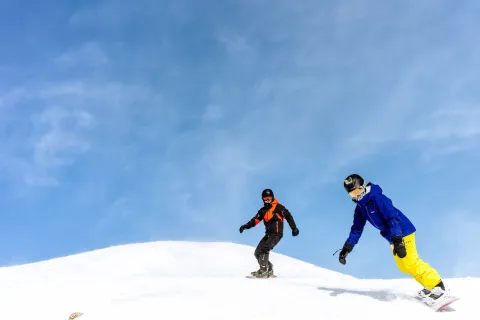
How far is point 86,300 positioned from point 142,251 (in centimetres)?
714

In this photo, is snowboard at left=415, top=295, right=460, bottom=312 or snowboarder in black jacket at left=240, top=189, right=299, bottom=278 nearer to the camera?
snowboard at left=415, top=295, right=460, bottom=312

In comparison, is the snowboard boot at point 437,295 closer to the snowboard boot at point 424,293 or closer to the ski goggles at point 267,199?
the snowboard boot at point 424,293

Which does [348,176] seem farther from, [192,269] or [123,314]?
[192,269]

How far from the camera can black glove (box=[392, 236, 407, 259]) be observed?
6461 millimetres

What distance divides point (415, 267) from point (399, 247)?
0.48 meters

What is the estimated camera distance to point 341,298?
6910mm

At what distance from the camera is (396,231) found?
6574 mm

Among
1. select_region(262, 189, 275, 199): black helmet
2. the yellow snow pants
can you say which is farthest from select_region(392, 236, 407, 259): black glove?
select_region(262, 189, 275, 199): black helmet

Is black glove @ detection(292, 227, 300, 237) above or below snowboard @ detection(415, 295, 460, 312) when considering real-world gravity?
above

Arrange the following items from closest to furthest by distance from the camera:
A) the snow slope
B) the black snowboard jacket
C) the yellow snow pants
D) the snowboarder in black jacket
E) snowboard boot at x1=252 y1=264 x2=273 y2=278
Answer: the snow slope, the yellow snow pants, snowboard boot at x1=252 y1=264 x2=273 y2=278, the snowboarder in black jacket, the black snowboard jacket

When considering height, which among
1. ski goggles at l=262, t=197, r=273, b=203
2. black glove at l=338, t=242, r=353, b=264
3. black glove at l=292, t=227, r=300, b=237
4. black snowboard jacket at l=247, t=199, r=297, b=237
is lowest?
black glove at l=338, t=242, r=353, b=264

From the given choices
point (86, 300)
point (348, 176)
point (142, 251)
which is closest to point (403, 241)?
point (348, 176)

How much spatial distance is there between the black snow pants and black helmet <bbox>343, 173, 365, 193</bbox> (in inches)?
154

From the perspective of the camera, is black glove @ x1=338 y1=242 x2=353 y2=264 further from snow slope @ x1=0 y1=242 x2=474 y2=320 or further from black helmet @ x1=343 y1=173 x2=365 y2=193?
black helmet @ x1=343 y1=173 x2=365 y2=193
